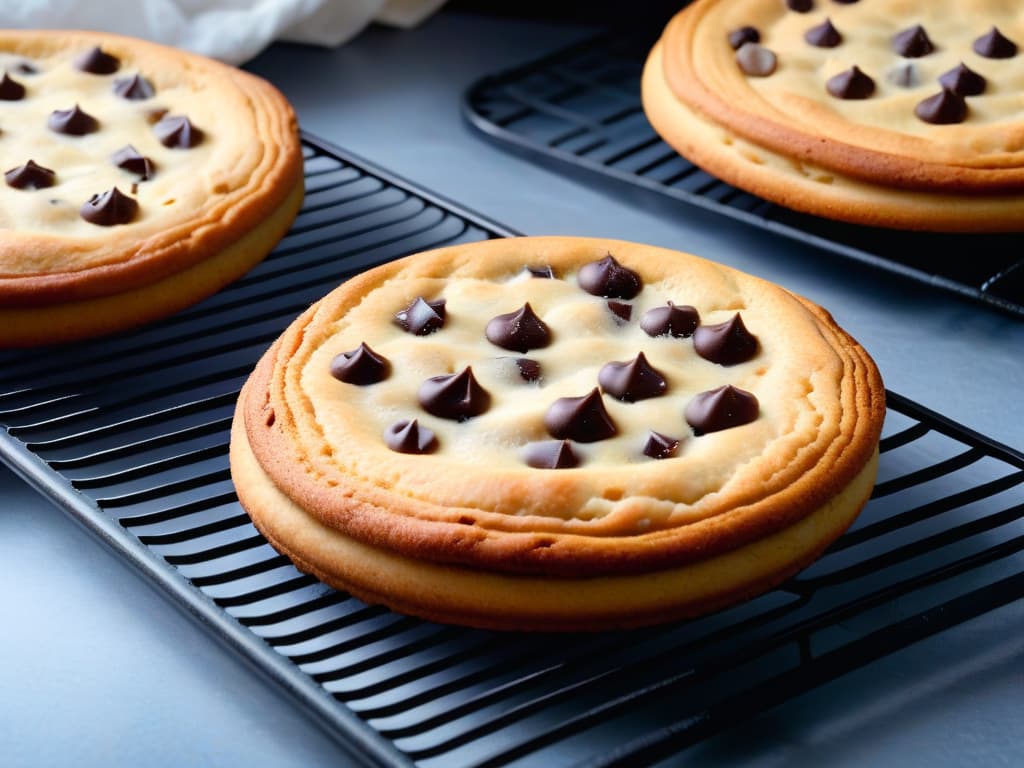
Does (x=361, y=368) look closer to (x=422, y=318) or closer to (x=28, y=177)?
(x=422, y=318)

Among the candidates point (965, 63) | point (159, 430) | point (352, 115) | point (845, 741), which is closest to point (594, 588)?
point (845, 741)

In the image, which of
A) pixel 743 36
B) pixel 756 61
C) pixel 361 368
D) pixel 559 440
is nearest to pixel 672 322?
pixel 559 440

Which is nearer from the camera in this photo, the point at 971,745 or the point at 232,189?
the point at 971,745

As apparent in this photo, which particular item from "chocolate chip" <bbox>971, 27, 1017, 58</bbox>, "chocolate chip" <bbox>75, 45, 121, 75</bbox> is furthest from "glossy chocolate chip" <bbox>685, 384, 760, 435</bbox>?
"chocolate chip" <bbox>75, 45, 121, 75</bbox>

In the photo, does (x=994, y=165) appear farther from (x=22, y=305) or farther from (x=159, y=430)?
(x=22, y=305)

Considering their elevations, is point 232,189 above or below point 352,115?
above

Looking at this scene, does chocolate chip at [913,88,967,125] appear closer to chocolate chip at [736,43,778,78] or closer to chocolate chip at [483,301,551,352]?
chocolate chip at [736,43,778,78]
